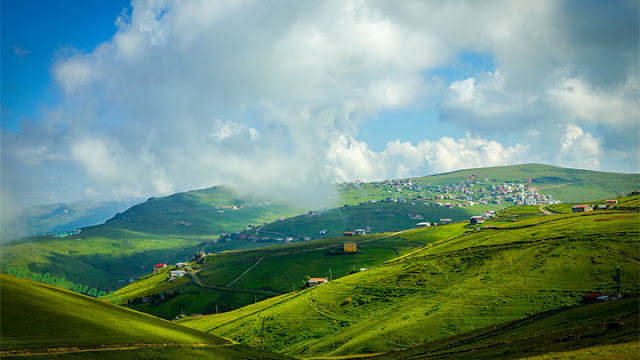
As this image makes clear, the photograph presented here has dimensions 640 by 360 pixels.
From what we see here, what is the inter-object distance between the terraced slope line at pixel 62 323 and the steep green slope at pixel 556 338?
42316 mm

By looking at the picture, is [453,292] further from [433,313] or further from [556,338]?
[556,338]

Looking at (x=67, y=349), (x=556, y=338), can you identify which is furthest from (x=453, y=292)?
(x=67, y=349)

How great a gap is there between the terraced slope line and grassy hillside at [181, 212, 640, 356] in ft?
127

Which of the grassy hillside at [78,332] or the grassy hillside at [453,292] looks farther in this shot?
the grassy hillside at [453,292]

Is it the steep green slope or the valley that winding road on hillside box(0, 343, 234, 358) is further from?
the steep green slope

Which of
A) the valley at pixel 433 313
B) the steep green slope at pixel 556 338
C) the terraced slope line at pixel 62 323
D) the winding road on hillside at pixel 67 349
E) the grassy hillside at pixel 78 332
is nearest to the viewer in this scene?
the winding road on hillside at pixel 67 349

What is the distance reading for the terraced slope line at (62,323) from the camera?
50625 millimetres

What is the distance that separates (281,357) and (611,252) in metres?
85.8

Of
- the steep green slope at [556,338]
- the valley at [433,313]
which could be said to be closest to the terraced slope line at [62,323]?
the valley at [433,313]

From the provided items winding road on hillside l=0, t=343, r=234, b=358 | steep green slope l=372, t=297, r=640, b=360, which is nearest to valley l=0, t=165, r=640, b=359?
winding road on hillside l=0, t=343, r=234, b=358

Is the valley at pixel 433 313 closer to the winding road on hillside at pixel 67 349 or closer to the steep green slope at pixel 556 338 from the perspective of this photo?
the winding road on hillside at pixel 67 349

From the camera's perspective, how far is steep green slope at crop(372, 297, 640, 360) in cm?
5048

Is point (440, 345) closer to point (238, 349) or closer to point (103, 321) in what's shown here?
point (238, 349)

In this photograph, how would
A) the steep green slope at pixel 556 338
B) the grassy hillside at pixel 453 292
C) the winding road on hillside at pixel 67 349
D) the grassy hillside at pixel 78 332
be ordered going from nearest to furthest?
the winding road on hillside at pixel 67 349 < the grassy hillside at pixel 78 332 < the steep green slope at pixel 556 338 < the grassy hillside at pixel 453 292
